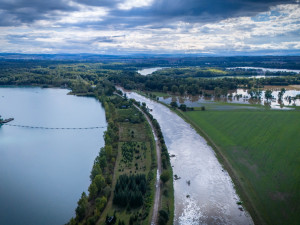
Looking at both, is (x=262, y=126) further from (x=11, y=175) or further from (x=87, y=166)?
(x=11, y=175)

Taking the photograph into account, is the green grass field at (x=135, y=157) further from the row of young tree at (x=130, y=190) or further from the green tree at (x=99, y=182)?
the green tree at (x=99, y=182)

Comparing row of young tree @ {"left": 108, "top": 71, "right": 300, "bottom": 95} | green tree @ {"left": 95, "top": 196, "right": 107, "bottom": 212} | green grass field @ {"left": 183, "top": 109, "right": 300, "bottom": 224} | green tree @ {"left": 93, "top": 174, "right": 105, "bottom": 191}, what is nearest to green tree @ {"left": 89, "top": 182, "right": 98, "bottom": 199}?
green tree @ {"left": 93, "top": 174, "right": 105, "bottom": 191}

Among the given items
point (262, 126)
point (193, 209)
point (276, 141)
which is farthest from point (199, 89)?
point (193, 209)

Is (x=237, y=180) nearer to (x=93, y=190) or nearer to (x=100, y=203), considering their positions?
(x=100, y=203)

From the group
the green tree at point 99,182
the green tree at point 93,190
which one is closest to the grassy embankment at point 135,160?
the green tree at point 99,182

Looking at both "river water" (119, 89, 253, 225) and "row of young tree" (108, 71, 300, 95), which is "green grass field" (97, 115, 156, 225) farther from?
"row of young tree" (108, 71, 300, 95)
